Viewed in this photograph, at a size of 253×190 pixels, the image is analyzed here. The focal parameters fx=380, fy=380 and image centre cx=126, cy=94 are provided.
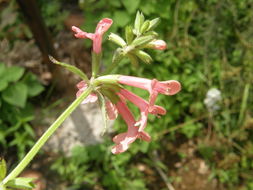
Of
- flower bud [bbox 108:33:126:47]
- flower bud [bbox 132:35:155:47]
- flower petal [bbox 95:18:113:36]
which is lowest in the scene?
flower bud [bbox 132:35:155:47]

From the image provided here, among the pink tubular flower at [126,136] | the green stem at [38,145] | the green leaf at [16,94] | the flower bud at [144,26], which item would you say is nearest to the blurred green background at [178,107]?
the green leaf at [16,94]

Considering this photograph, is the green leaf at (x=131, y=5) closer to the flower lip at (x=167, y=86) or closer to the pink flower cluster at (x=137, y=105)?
the pink flower cluster at (x=137, y=105)

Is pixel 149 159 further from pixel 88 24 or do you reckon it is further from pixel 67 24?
pixel 67 24

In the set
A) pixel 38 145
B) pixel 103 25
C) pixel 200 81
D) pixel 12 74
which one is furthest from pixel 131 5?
pixel 38 145

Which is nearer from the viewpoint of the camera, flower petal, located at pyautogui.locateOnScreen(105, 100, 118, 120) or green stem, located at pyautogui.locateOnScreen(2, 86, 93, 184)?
green stem, located at pyautogui.locateOnScreen(2, 86, 93, 184)

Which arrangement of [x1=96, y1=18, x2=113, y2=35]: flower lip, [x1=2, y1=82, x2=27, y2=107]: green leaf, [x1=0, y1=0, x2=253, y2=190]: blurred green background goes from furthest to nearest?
1. [x1=0, y1=0, x2=253, y2=190]: blurred green background
2. [x1=2, y1=82, x2=27, y2=107]: green leaf
3. [x1=96, y1=18, x2=113, y2=35]: flower lip

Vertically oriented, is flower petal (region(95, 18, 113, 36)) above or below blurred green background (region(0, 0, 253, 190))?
above

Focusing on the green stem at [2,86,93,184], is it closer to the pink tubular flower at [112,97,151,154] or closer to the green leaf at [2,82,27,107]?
the pink tubular flower at [112,97,151,154]

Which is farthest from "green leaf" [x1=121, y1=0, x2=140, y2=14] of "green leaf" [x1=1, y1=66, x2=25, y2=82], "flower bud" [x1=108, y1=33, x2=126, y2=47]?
"flower bud" [x1=108, y1=33, x2=126, y2=47]
